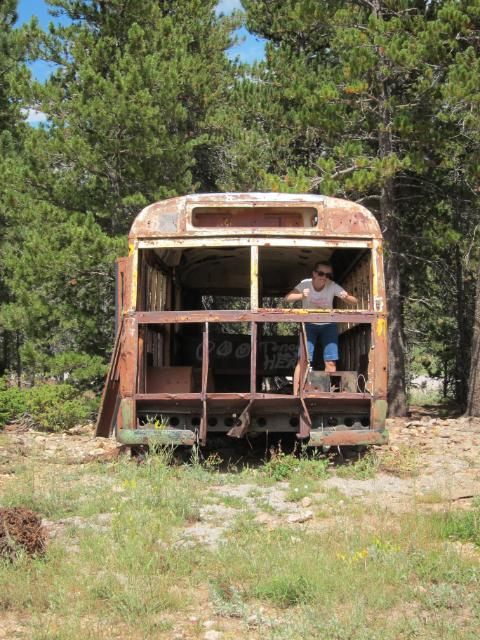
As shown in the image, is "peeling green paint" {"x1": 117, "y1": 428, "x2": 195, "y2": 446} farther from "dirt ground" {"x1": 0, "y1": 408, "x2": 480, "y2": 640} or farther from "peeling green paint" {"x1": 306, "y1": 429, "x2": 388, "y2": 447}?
"peeling green paint" {"x1": 306, "y1": 429, "x2": 388, "y2": 447}

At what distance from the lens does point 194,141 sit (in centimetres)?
1639

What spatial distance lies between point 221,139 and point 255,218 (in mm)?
9373

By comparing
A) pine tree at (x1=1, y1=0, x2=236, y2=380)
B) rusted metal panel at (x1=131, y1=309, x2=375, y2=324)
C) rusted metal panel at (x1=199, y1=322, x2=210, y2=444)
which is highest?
pine tree at (x1=1, y1=0, x2=236, y2=380)

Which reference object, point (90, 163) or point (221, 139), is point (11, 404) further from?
point (221, 139)

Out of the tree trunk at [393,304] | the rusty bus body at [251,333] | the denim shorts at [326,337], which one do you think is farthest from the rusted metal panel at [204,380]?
the tree trunk at [393,304]

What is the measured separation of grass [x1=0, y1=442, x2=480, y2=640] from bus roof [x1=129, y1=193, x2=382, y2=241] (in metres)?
3.10

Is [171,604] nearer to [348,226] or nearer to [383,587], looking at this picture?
[383,587]

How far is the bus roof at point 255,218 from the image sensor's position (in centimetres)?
855

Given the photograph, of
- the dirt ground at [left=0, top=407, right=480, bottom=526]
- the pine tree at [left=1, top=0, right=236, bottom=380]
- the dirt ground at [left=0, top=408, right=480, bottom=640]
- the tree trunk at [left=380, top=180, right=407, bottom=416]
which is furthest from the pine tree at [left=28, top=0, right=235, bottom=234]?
the dirt ground at [left=0, top=408, right=480, bottom=640]

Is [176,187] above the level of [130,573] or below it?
above

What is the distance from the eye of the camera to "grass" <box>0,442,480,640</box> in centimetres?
418

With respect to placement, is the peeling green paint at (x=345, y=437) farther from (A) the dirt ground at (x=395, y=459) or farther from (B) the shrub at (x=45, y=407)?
(B) the shrub at (x=45, y=407)

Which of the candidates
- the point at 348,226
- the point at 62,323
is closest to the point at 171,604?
the point at 348,226

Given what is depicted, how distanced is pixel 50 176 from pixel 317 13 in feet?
19.4
